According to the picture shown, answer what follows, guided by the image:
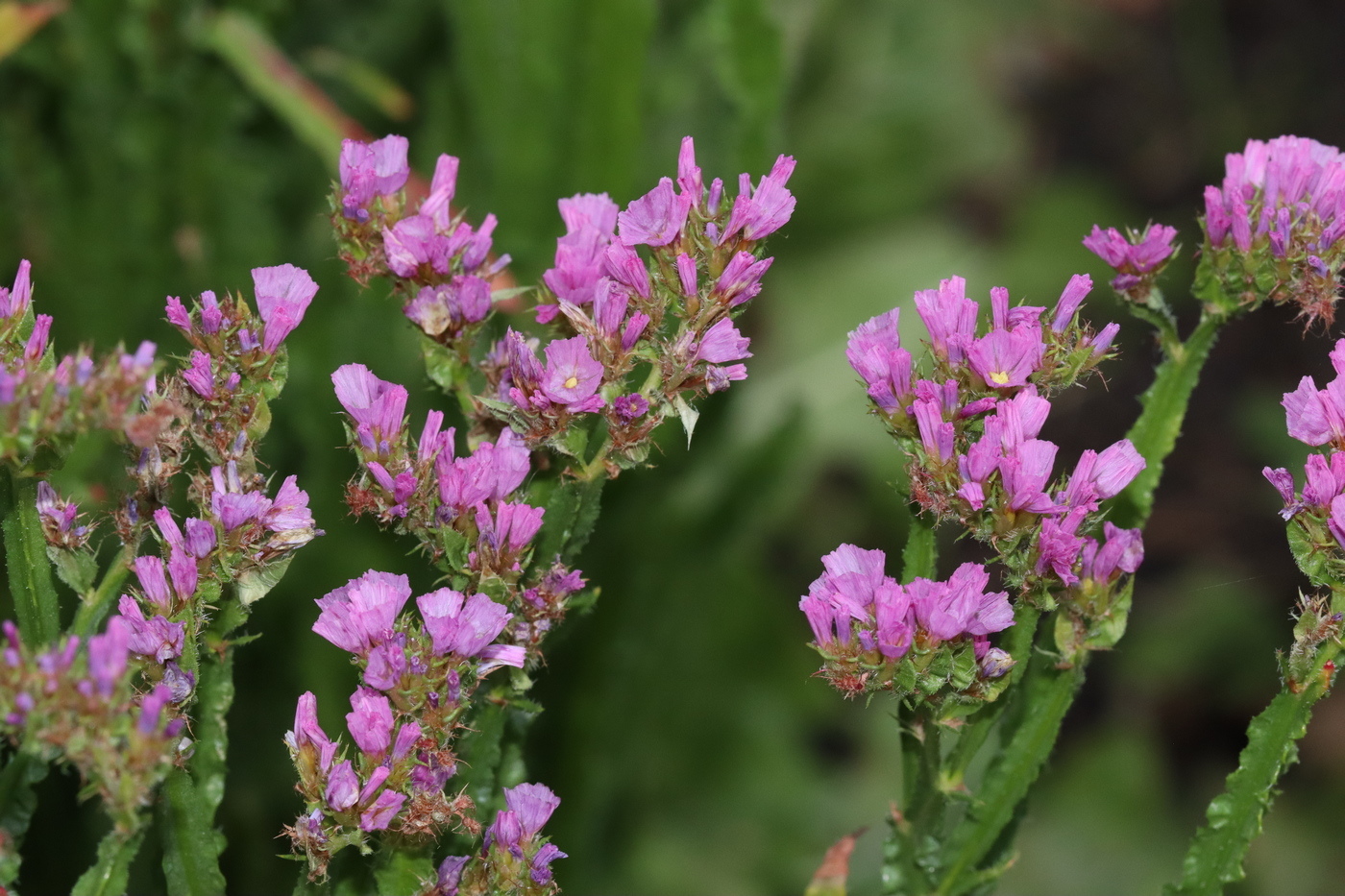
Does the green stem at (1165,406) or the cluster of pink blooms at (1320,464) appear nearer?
the cluster of pink blooms at (1320,464)

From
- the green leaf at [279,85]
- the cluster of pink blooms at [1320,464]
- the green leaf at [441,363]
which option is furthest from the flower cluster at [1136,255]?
the green leaf at [279,85]

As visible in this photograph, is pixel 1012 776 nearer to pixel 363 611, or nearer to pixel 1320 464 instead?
pixel 1320 464

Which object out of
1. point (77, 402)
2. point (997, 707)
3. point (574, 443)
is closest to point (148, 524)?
point (77, 402)

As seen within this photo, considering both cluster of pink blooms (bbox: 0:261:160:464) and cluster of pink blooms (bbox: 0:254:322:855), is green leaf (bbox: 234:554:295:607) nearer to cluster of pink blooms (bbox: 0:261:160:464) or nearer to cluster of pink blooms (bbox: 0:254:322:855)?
cluster of pink blooms (bbox: 0:254:322:855)

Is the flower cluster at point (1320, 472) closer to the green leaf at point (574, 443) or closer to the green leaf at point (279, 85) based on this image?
the green leaf at point (574, 443)

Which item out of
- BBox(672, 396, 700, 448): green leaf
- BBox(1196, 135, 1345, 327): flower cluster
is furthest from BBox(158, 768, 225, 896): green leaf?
BBox(1196, 135, 1345, 327): flower cluster
